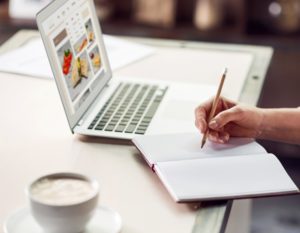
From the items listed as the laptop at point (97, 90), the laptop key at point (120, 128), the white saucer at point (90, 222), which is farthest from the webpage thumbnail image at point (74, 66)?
the white saucer at point (90, 222)

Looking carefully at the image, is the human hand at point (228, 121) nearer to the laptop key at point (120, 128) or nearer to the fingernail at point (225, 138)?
the fingernail at point (225, 138)

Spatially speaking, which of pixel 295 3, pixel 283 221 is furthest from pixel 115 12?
pixel 283 221

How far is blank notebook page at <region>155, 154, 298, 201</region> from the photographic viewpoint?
1.12 metres

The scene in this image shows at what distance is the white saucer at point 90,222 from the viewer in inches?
40.0

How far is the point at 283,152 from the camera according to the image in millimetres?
3076

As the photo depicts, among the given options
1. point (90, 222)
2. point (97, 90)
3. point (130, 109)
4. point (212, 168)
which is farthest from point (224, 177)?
point (97, 90)

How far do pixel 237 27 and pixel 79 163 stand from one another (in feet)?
6.39

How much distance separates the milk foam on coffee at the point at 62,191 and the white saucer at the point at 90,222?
7cm

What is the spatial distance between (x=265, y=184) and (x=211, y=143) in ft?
0.63

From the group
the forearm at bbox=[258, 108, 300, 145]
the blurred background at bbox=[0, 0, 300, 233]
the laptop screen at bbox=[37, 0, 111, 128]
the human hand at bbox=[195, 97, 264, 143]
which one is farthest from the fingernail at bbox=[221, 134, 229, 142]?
the blurred background at bbox=[0, 0, 300, 233]

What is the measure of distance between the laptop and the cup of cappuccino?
352mm

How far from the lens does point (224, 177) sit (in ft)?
3.82

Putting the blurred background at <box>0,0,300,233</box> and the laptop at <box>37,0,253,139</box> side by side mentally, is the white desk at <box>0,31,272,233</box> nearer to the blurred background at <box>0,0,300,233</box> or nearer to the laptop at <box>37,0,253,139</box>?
the laptop at <box>37,0,253,139</box>

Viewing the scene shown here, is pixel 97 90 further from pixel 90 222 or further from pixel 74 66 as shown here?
pixel 90 222
